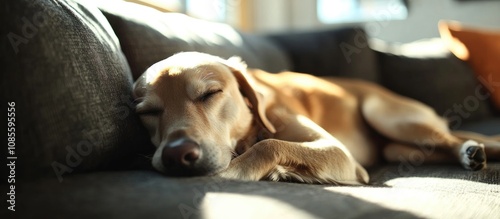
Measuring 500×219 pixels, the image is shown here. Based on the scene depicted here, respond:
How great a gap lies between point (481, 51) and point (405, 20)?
4.17 ft

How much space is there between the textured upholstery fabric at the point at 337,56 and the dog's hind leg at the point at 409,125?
60 cm

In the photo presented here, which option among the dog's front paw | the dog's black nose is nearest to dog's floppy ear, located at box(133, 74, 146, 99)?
the dog's black nose

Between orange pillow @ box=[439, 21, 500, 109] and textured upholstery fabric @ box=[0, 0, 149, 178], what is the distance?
2.55m

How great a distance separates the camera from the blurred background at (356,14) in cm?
396

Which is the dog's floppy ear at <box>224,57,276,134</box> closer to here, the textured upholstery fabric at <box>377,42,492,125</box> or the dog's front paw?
the dog's front paw

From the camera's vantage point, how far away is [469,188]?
4.31 ft

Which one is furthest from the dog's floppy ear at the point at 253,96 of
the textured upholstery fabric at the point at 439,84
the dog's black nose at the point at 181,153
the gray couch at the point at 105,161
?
the textured upholstery fabric at the point at 439,84

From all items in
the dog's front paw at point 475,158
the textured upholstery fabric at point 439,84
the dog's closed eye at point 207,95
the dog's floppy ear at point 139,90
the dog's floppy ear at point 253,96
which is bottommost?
the textured upholstery fabric at point 439,84

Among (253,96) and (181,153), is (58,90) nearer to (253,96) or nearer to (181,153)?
(181,153)

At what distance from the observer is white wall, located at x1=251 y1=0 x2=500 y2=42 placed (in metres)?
3.98

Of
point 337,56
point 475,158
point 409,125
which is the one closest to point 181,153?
point 475,158

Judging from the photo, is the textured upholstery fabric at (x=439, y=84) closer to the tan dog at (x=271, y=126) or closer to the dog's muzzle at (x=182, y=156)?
the tan dog at (x=271, y=126)

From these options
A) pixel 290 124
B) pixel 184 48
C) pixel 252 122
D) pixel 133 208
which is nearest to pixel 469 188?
pixel 290 124

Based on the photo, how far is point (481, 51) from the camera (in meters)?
3.00
